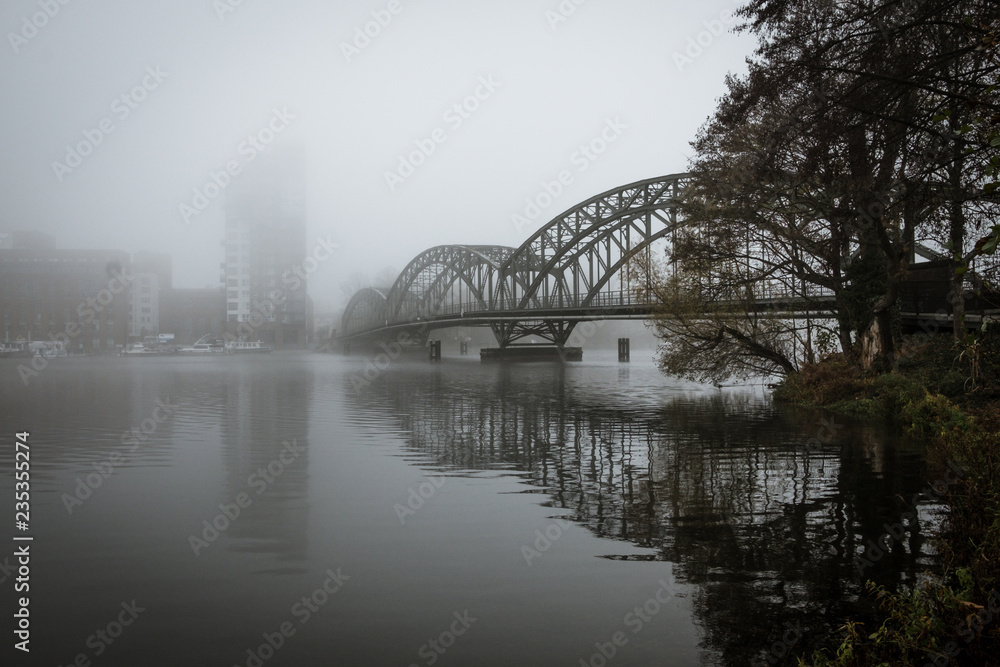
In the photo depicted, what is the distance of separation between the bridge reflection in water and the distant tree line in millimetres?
3605

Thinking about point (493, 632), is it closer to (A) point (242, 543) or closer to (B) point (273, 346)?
(A) point (242, 543)

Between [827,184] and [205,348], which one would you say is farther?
[205,348]

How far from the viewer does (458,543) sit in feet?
32.0

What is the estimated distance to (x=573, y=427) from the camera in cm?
2198

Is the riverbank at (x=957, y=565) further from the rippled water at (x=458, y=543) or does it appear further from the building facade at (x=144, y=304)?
the building facade at (x=144, y=304)

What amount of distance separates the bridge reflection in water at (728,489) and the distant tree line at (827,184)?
3605 mm

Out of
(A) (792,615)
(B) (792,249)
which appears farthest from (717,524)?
(B) (792,249)

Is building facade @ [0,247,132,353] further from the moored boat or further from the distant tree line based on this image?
the distant tree line

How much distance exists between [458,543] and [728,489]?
16.4ft

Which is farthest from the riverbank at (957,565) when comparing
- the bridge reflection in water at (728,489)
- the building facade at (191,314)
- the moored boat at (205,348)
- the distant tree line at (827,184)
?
the building facade at (191,314)

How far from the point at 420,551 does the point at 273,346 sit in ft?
546

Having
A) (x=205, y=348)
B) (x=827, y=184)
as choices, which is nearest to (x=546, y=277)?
(x=827, y=184)

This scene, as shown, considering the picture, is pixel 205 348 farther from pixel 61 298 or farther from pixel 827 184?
pixel 827 184

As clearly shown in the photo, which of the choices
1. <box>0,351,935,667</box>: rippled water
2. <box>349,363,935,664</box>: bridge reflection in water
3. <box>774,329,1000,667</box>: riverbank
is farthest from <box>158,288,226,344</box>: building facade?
<box>774,329,1000,667</box>: riverbank
